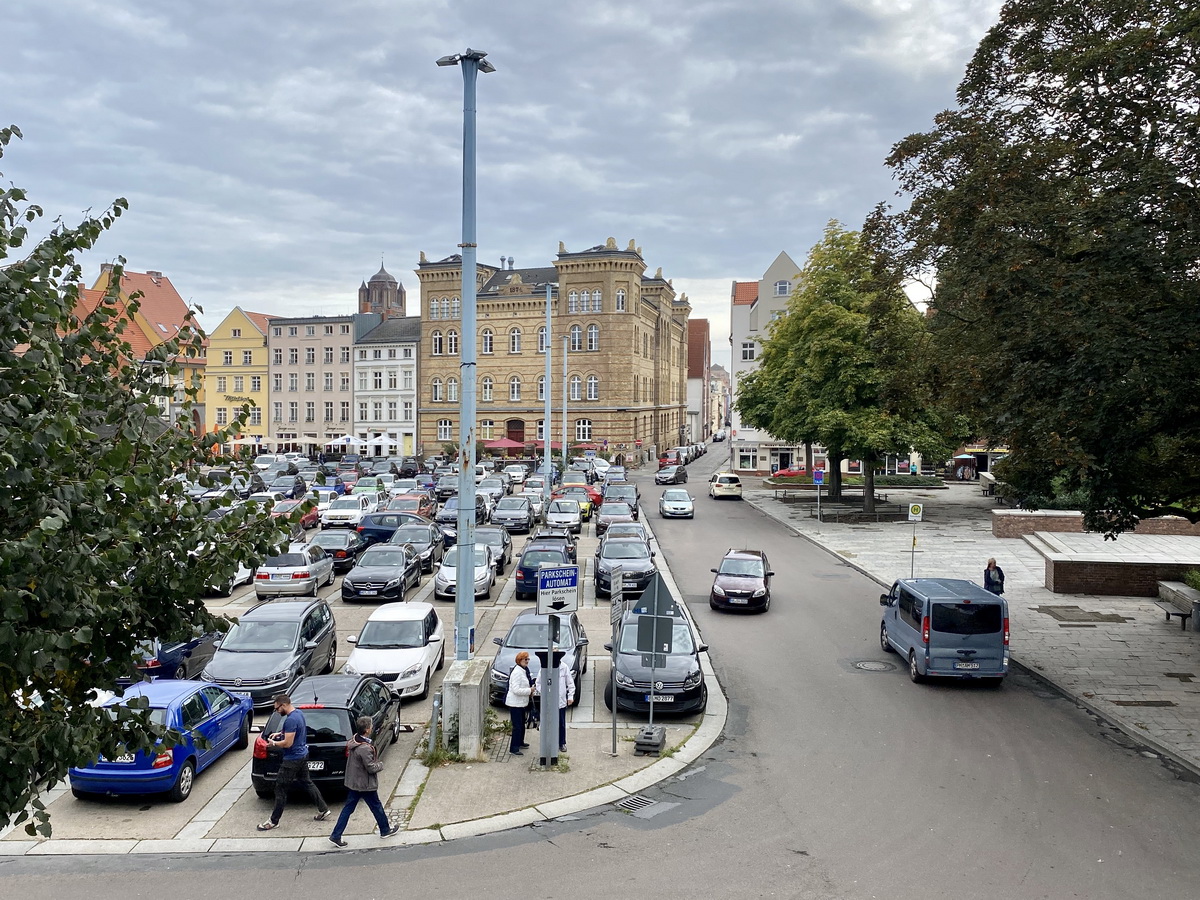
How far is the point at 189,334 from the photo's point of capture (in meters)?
6.87

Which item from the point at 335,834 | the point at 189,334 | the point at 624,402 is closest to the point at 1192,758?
the point at 335,834

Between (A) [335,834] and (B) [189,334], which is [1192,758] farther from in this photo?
(B) [189,334]

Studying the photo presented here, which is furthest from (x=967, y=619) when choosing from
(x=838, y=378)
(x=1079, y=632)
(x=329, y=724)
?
(x=838, y=378)

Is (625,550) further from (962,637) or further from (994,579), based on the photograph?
(962,637)

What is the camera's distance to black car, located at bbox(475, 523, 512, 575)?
27266mm

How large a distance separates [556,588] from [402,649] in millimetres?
3991

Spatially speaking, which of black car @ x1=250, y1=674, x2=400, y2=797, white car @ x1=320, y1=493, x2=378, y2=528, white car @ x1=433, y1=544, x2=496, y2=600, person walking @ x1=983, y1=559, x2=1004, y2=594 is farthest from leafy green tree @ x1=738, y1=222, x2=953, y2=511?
black car @ x1=250, y1=674, x2=400, y2=797

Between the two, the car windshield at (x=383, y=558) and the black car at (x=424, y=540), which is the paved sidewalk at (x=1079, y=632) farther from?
the black car at (x=424, y=540)

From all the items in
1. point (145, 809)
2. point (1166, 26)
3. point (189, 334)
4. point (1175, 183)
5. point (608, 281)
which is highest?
point (608, 281)

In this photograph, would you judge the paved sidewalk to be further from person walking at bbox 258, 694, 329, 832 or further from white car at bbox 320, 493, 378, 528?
white car at bbox 320, 493, 378, 528

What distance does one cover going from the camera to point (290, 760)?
10.7 metres

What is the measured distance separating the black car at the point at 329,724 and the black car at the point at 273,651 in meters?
2.43

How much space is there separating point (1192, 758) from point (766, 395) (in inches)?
1429

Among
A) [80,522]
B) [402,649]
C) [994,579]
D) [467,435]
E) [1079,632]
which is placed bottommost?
[1079,632]
